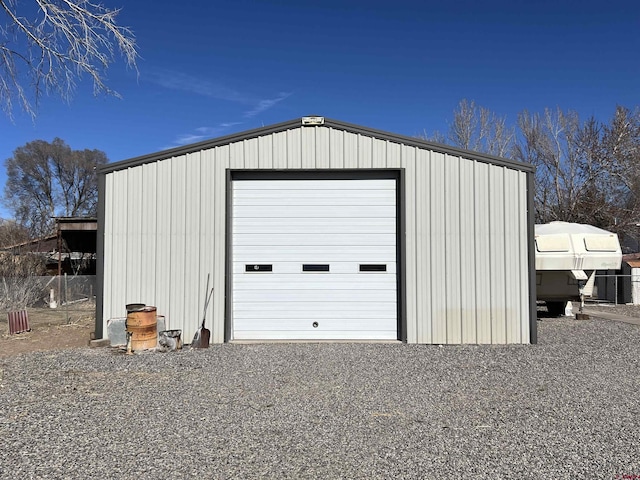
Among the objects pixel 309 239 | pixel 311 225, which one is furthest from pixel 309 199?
pixel 309 239

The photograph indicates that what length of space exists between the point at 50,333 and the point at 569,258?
12.6 metres

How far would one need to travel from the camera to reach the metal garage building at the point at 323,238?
8.74m

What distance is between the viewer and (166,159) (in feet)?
29.5

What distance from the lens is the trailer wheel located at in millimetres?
12984

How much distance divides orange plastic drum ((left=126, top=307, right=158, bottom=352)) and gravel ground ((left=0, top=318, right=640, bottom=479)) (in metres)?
0.39

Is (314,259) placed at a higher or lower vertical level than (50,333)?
higher

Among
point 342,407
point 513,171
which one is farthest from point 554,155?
point 342,407

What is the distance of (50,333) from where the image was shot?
10641 millimetres

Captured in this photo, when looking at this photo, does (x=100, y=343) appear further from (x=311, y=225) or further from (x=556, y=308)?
(x=556, y=308)

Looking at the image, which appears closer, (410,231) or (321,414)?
(321,414)

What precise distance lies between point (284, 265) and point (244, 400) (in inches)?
166

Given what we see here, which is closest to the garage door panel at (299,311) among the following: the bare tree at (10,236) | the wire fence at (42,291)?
the wire fence at (42,291)

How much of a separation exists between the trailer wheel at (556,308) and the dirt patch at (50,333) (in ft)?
38.9

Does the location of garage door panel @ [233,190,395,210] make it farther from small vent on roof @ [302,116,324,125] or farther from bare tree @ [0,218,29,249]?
bare tree @ [0,218,29,249]
